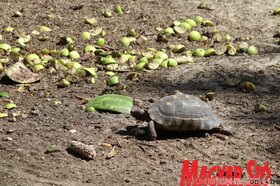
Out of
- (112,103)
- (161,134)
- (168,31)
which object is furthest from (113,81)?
(168,31)

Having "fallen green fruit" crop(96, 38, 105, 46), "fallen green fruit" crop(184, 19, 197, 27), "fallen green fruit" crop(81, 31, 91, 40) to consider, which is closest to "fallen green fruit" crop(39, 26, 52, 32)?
"fallen green fruit" crop(81, 31, 91, 40)

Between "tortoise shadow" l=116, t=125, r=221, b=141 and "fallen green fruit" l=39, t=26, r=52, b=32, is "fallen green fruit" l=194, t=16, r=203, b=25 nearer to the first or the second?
"fallen green fruit" l=39, t=26, r=52, b=32

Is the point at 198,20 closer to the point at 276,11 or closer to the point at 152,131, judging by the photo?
the point at 276,11

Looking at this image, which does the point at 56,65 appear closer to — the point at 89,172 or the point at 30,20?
the point at 30,20

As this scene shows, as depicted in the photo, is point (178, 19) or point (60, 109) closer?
point (60, 109)

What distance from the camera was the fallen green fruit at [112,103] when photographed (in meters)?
7.57

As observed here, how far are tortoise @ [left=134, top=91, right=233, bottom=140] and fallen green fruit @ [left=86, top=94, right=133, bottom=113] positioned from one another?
2.25 feet

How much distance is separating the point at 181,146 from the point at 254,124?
106cm

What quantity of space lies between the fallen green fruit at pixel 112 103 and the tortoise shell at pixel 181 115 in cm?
73

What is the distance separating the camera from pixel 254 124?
732 centimetres

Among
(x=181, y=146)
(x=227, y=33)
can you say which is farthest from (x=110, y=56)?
Answer: (x=181, y=146)

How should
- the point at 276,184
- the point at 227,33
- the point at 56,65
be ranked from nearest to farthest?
the point at 276,184, the point at 56,65, the point at 227,33

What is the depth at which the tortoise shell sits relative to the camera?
680cm

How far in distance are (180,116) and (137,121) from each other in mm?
755
